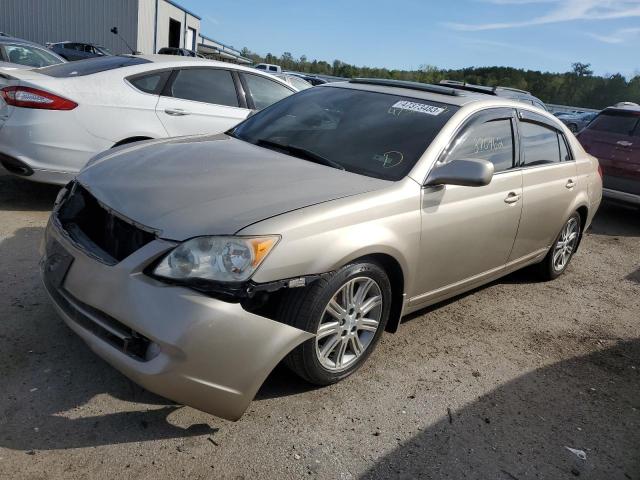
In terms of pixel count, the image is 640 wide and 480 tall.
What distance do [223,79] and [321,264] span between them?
12.9ft

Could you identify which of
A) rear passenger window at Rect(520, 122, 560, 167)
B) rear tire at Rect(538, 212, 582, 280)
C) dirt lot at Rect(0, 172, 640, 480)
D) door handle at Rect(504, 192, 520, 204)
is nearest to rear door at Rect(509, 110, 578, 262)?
rear passenger window at Rect(520, 122, 560, 167)

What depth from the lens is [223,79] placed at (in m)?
5.89

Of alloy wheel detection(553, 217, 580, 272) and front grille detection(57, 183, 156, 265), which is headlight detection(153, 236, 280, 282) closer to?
front grille detection(57, 183, 156, 265)

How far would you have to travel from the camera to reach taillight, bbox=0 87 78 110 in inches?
186

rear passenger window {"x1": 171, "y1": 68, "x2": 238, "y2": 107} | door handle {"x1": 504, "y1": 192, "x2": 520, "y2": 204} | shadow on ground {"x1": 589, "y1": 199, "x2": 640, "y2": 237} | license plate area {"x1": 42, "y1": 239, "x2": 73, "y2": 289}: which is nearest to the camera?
license plate area {"x1": 42, "y1": 239, "x2": 73, "y2": 289}

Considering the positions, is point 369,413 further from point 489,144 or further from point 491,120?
point 491,120

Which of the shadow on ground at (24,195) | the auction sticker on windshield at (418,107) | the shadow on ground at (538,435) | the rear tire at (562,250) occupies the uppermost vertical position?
the auction sticker on windshield at (418,107)

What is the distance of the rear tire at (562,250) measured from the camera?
4.90m

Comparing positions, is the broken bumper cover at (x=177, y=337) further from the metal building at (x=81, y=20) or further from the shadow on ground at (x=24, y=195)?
the metal building at (x=81, y=20)

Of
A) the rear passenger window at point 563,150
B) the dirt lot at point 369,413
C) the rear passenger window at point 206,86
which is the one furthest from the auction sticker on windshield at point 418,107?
the rear passenger window at point 206,86

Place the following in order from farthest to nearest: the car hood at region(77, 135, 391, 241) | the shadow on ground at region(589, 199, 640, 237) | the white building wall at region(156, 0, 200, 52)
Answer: the white building wall at region(156, 0, 200, 52) < the shadow on ground at region(589, 199, 640, 237) < the car hood at region(77, 135, 391, 241)

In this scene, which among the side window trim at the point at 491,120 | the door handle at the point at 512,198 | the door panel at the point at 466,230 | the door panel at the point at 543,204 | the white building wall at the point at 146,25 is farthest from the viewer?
the white building wall at the point at 146,25

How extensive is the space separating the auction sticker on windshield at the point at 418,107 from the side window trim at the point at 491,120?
7.6 inches

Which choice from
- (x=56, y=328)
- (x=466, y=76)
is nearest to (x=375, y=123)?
(x=56, y=328)
